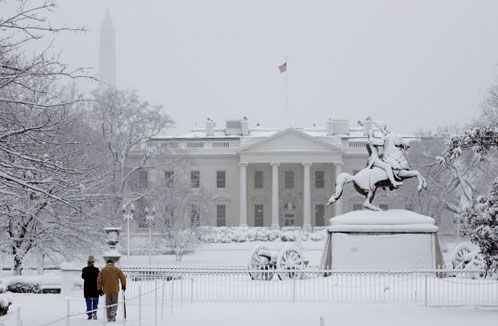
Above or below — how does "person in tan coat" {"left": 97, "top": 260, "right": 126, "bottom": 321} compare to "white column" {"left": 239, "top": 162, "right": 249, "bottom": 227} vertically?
below

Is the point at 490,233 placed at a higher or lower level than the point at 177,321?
higher

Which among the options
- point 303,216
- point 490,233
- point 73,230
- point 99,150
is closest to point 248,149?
point 303,216

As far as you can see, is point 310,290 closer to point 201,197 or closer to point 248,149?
point 201,197

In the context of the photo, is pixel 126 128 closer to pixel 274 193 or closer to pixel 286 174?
pixel 274 193

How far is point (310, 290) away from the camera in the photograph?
2330cm

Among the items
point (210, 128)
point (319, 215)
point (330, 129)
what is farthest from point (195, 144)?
point (330, 129)

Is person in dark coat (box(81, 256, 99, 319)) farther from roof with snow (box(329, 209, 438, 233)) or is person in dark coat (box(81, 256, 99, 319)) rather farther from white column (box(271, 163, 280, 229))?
white column (box(271, 163, 280, 229))

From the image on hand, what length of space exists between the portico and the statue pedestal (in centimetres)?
5237

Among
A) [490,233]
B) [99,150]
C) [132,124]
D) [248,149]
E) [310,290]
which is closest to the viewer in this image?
[490,233]

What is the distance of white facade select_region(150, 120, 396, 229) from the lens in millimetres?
83375

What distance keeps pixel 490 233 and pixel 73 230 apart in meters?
15.6

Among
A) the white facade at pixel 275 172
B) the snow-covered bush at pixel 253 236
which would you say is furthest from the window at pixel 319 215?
the snow-covered bush at pixel 253 236

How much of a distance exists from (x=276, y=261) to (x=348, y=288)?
4112 mm

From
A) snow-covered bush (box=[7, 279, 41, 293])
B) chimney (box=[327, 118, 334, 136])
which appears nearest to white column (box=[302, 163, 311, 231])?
chimney (box=[327, 118, 334, 136])
